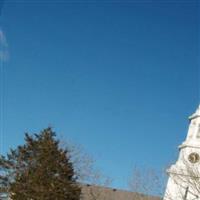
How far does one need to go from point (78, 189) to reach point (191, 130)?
852 inches

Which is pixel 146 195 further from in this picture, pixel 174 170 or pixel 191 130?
pixel 191 130

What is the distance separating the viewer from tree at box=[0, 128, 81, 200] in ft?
125

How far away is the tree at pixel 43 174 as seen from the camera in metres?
38.2

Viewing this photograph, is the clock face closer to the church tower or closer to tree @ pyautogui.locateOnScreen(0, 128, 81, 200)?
the church tower

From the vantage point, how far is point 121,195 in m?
73.4

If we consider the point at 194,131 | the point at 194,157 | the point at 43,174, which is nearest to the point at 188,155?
the point at 194,157

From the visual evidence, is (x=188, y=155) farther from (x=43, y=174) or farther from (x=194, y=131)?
(x=43, y=174)

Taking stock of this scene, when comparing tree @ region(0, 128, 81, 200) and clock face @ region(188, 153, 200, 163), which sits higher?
clock face @ region(188, 153, 200, 163)

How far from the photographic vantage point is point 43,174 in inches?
1528

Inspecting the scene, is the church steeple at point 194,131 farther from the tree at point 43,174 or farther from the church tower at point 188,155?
the tree at point 43,174

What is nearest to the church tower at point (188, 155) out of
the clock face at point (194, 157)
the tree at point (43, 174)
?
the clock face at point (194, 157)

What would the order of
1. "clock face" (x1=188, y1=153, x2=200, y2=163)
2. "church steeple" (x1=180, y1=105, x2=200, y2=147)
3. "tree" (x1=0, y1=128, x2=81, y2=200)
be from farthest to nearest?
"church steeple" (x1=180, y1=105, x2=200, y2=147)
"clock face" (x1=188, y1=153, x2=200, y2=163)
"tree" (x1=0, y1=128, x2=81, y2=200)

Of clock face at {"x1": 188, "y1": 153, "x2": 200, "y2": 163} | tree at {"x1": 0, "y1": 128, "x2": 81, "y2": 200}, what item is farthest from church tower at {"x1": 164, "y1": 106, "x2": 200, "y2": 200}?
tree at {"x1": 0, "y1": 128, "x2": 81, "y2": 200}

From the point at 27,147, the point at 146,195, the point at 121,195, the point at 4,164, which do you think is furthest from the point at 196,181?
the point at 121,195
